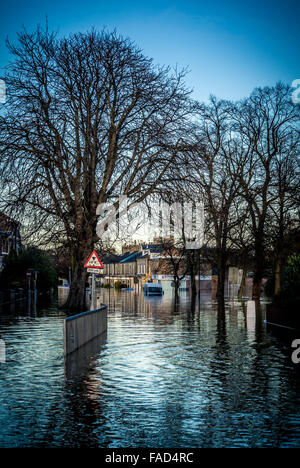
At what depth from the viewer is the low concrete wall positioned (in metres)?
14.4

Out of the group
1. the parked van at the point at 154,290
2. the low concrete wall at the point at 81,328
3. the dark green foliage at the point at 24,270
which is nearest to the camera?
the low concrete wall at the point at 81,328

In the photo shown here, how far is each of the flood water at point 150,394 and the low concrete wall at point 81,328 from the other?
36cm

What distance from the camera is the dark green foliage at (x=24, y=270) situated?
63.2 m

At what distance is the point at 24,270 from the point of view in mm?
67125

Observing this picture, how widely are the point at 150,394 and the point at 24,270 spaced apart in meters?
59.2

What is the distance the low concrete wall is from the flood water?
36 centimetres

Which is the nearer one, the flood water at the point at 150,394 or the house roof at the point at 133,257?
the flood water at the point at 150,394
